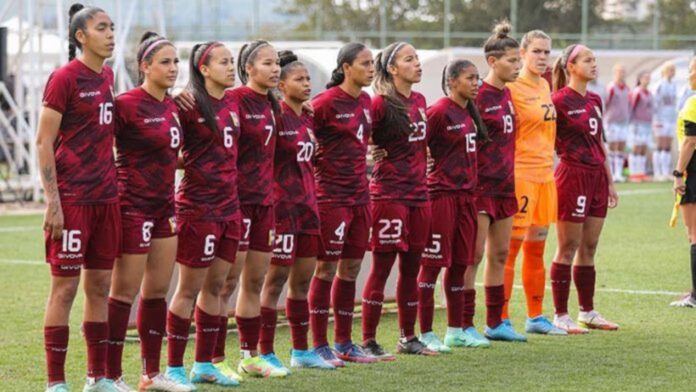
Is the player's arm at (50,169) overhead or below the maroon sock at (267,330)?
overhead

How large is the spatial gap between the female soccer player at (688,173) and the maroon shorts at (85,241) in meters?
5.69

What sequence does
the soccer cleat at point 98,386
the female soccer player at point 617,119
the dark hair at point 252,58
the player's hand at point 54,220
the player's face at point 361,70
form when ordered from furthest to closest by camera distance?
the female soccer player at point 617,119
the player's face at point 361,70
the dark hair at point 252,58
the soccer cleat at point 98,386
the player's hand at point 54,220

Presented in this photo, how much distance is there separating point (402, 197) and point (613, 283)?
4.69m

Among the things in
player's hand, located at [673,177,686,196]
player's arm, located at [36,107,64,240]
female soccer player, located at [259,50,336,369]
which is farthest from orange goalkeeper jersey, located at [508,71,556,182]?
player's arm, located at [36,107,64,240]

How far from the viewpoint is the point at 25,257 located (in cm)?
1555

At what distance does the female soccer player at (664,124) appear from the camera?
2709 cm

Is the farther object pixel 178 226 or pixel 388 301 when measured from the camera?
pixel 388 301

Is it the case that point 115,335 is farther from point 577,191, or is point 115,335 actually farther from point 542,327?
point 577,191

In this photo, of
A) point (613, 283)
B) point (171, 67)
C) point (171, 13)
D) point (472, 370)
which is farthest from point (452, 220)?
point (171, 13)

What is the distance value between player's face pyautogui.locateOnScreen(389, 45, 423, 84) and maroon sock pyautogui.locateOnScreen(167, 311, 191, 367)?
7.33 ft

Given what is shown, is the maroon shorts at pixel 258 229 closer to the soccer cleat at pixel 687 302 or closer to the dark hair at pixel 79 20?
the dark hair at pixel 79 20

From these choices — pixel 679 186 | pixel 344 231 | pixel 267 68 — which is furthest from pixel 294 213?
pixel 679 186

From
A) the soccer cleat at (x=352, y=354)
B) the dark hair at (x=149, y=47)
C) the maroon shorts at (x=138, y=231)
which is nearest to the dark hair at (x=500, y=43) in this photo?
the soccer cleat at (x=352, y=354)

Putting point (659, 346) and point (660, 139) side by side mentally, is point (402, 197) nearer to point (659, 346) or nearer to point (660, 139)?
point (659, 346)
